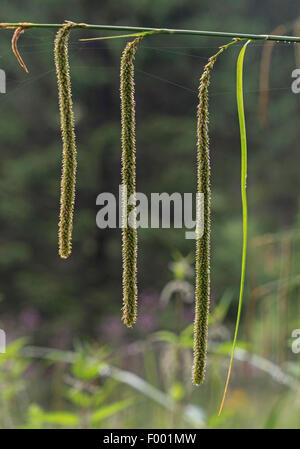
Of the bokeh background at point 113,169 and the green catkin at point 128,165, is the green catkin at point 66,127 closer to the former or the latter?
the green catkin at point 128,165

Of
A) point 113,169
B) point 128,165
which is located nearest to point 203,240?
point 128,165

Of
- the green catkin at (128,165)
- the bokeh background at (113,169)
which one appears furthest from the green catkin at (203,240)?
the bokeh background at (113,169)

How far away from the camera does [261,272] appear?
4.82 metres

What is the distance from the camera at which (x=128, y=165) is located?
48cm

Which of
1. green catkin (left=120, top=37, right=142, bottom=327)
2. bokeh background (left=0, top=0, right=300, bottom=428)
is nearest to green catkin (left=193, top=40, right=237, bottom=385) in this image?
green catkin (left=120, top=37, right=142, bottom=327)

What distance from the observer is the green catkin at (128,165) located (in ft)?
1.52

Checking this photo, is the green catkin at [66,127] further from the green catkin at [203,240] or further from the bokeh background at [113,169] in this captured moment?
the bokeh background at [113,169]

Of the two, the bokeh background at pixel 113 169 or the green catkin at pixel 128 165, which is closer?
the green catkin at pixel 128 165

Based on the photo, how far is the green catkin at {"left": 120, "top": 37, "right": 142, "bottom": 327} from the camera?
463 mm

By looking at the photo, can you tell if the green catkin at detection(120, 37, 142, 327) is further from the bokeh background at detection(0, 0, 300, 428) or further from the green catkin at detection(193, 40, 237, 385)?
the bokeh background at detection(0, 0, 300, 428)

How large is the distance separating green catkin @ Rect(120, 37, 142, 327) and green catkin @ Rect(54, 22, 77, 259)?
0.05m

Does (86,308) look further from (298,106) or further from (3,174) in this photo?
(298,106)

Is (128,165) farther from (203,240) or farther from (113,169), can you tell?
(113,169)

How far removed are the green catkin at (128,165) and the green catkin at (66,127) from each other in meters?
0.05
